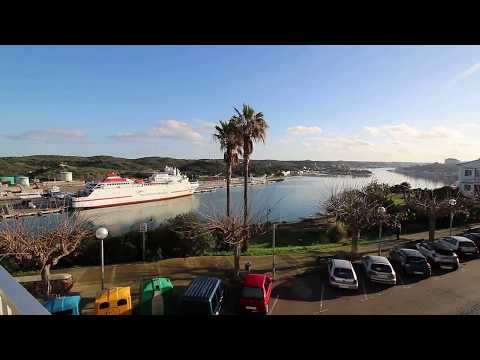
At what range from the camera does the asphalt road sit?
805 cm

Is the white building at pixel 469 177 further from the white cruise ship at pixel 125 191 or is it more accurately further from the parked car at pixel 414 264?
the white cruise ship at pixel 125 191

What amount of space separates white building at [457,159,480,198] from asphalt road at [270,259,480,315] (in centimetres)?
2943

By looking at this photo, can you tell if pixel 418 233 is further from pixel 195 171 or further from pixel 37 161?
pixel 37 161

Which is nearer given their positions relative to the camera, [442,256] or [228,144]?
→ [442,256]

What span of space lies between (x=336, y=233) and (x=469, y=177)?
2622 centimetres

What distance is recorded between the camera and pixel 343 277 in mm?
9398

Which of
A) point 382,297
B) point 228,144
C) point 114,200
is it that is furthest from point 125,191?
point 382,297

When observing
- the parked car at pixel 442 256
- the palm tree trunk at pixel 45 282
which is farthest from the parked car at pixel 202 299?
the parked car at pixel 442 256

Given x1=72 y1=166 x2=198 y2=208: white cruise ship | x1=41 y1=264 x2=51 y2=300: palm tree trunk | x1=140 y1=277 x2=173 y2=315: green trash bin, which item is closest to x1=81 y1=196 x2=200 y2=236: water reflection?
x1=72 y1=166 x2=198 y2=208: white cruise ship

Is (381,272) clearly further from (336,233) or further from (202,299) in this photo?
(336,233)

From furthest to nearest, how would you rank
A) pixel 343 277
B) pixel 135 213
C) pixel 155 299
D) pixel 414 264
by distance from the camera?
pixel 135 213 → pixel 414 264 → pixel 343 277 → pixel 155 299

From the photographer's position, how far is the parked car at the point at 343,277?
30.3 ft

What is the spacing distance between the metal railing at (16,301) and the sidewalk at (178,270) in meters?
6.65
